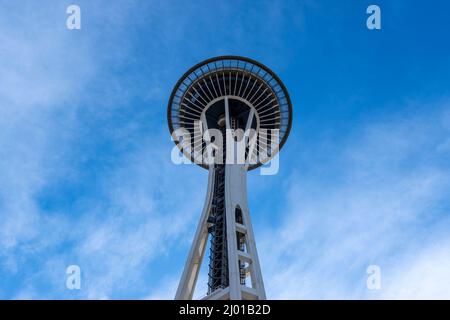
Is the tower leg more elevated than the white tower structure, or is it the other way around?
the white tower structure

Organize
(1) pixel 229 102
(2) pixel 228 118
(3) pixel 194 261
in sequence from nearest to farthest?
(3) pixel 194 261 → (2) pixel 228 118 → (1) pixel 229 102

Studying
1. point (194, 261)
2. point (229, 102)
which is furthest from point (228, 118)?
point (194, 261)

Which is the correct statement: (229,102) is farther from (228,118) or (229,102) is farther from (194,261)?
(194,261)

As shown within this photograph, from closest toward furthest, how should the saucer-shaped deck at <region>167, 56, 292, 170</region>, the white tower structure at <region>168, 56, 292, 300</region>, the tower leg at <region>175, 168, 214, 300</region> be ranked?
the tower leg at <region>175, 168, 214, 300</region>
the white tower structure at <region>168, 56, 292, 300</region>
the saucer-shaped deck at <region>167, 56, 292, 170</region>

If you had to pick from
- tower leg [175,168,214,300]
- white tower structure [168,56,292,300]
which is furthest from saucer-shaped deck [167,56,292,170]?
tower leg [175,168,214,300]

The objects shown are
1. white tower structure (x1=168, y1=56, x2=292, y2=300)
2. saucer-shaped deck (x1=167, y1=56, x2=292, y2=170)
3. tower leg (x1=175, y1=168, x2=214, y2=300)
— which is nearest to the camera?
tower leg (x1=175, y1=168, x2=214, y2=300)

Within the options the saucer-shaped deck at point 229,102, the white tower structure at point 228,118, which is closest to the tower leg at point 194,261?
the white tower structure at point 228,118

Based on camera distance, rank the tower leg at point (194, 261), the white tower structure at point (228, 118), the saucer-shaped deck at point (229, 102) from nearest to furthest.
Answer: the tower leg at point (194, 261) → the white tower structure at point (228, 118) → the saucer-shaped deck at point (229, 102)

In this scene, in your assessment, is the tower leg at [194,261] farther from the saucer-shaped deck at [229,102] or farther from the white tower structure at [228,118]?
the saucer-shaped deck at [229,102]

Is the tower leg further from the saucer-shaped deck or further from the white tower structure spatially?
the saucer-shaped deck

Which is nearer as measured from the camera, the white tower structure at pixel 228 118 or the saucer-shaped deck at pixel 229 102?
the white tower structure at pixel 228 118
